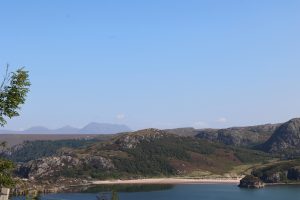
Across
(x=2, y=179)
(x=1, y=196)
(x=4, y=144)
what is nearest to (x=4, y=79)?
(x=4, y=144)

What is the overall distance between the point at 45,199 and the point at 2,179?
186m

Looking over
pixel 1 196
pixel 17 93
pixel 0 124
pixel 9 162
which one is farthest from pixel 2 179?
pixel 1 196

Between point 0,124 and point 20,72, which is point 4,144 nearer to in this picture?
point 0,124

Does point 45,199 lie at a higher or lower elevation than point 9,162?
lower

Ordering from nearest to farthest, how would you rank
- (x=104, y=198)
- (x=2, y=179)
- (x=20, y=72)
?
(x=2, y=179), (x=20, y=72), (x=104, y=198)

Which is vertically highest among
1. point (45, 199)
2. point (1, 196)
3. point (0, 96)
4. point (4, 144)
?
point (0, 96)

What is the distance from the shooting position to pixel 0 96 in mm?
20578

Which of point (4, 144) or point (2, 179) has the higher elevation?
point (4, 144)

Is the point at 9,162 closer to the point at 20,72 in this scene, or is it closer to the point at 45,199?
the point at 20,72

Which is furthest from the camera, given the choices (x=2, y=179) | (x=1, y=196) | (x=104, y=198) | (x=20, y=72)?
(x=104, y=198)

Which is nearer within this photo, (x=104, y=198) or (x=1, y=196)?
(x=1, y=196)

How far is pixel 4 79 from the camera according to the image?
2072cm

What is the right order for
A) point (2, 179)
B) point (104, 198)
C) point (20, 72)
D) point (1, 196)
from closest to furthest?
1. point (1, 196)
2. point (2, 179)
3. point (20, 72)
4. point (104, 198)

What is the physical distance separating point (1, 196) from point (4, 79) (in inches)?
286
